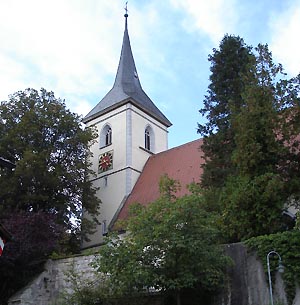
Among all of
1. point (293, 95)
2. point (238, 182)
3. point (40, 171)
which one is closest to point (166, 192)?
point (238, 182)

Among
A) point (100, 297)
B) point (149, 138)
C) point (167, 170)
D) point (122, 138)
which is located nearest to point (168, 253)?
point (100, 297)

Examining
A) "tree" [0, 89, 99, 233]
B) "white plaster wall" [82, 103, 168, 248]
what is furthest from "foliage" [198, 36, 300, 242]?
"white plaster wall" [82, 103, 168, 248]

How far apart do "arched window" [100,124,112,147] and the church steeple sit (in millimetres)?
1198

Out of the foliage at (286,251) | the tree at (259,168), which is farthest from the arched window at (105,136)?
the foliage at (286,251)

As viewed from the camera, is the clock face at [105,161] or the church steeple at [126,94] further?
the church steeple at [126,94]

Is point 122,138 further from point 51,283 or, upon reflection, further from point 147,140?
point 51,283

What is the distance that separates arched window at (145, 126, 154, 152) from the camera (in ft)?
112

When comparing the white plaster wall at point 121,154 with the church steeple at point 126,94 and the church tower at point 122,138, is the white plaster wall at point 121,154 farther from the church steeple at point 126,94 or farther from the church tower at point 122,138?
the church steeple at point 126,94

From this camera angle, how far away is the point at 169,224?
1220 centimetres

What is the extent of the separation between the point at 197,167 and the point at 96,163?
330 inches

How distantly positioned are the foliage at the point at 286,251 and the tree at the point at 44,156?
12.2m

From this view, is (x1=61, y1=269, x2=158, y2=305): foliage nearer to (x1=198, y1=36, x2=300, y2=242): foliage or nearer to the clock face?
(x1=198, y1=36, x2=300, y2=242): foliage

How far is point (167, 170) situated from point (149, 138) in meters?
5.51

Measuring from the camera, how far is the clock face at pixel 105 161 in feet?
106
